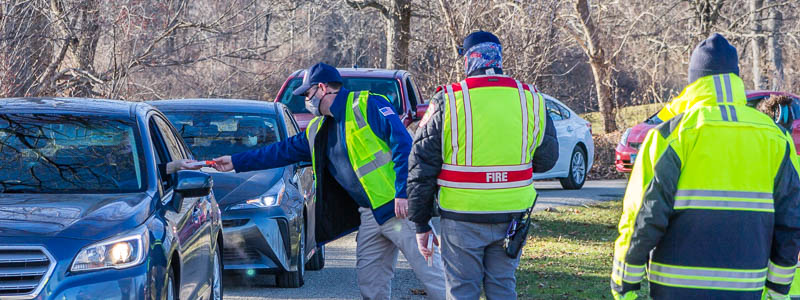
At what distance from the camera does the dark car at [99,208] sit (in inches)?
191

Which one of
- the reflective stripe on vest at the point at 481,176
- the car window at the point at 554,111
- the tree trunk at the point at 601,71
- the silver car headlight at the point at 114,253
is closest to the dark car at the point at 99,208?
the silver car headlight at the point at 114,253

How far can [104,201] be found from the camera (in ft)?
18.2

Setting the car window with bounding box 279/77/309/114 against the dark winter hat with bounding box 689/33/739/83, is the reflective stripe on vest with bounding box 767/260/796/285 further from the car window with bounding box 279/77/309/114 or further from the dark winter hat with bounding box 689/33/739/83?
the car window with bounding box 279/77/309/114

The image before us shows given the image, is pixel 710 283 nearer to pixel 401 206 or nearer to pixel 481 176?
pixel 481 176

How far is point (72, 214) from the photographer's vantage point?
17.2ft

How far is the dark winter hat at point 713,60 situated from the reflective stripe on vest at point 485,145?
3.67 feet

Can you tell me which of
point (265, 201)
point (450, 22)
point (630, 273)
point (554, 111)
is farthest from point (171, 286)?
point (450, 22)

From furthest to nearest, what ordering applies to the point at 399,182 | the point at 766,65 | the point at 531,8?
1. the point at 766,65
2. the point at 531,8
3. the point at 399,182

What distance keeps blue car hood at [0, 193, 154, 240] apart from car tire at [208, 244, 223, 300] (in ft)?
4.15

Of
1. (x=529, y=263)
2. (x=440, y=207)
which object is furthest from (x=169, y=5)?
(x=440, y=207)

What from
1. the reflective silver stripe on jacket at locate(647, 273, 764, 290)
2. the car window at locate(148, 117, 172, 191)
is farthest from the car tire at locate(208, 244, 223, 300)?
the reflective silver stripe on jacket at locate(647, 273, 764, 290)

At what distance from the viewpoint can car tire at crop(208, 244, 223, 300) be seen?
22.4 ft

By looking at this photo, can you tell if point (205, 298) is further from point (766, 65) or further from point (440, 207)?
point (766, 65)

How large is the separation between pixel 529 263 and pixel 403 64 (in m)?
14.5
